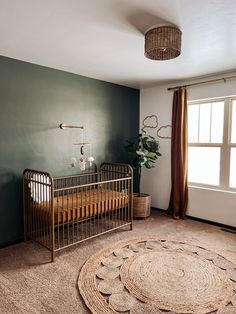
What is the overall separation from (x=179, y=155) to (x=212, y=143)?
54cm

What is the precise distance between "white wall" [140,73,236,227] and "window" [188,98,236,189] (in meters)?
0.16

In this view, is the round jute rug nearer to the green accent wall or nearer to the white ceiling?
the green accent wall

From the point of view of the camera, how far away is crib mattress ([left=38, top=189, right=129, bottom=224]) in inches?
103

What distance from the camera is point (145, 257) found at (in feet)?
8.32

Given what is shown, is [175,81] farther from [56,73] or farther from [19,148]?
[19,148]

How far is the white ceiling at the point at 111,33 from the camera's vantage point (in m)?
1.70

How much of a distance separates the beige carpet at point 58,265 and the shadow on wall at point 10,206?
0.17m

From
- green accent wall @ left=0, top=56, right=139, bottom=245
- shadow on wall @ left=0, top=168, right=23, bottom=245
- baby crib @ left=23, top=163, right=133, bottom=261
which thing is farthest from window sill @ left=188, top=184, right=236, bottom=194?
shadow on wall @ left=0, top=168, right=23, bottom=245

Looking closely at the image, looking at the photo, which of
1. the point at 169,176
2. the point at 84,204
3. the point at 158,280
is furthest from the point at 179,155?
the point at 158,280

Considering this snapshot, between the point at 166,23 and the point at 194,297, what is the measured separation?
2264mm

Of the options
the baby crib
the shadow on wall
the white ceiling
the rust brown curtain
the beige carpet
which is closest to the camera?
the white ceiling

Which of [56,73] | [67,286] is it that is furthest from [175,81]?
[67,286]

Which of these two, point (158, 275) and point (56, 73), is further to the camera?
point (56, 73)

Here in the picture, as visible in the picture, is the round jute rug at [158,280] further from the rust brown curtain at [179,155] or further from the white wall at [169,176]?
the rust brown curtain at [179,155]
